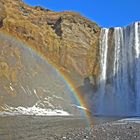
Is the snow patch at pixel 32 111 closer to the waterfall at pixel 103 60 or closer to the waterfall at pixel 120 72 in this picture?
the waterfall at pixel 120 72

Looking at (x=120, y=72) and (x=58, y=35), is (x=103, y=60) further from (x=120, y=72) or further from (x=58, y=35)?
(x=58, y=35)

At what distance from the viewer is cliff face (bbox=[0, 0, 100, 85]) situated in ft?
225

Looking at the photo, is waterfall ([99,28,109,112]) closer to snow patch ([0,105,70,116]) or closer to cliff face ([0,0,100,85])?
cliff face ([0,0,100,85])

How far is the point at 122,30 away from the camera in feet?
225

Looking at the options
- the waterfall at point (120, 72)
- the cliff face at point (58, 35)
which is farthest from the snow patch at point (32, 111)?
the cliff face at point (58, 35)

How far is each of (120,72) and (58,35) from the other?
14.5m

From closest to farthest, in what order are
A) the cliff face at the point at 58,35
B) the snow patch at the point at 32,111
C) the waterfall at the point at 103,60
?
the snow patch at the point at 32,111, the waterfall at the point at 103,60, the cliff face at the point at 58,35

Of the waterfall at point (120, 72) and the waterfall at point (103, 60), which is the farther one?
the waterfall at point (103, 60)

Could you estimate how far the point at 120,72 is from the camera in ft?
215

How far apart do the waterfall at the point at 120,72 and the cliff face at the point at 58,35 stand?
7.54 ft

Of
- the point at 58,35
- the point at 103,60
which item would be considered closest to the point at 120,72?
the point at 103,60

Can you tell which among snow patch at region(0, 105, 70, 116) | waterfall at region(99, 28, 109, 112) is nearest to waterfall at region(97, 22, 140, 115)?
waterfall at region(99, 28, 109, 112)

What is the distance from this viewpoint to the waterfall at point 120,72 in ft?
205

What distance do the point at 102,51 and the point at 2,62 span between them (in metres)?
18.5
